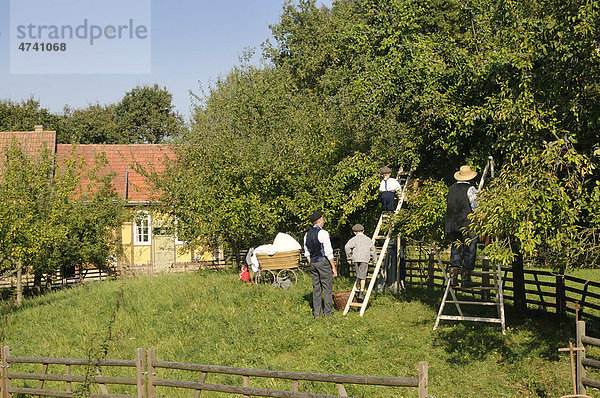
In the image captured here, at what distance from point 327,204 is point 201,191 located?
22.6ft

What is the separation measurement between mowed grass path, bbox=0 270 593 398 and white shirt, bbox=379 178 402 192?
2.69m

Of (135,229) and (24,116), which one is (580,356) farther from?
(24,116)

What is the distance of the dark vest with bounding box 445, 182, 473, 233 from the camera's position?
1168 cm

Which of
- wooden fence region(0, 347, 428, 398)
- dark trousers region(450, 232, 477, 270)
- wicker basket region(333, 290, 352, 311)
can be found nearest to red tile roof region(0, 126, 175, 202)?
wicker basket region(333, 290, 352, 311)

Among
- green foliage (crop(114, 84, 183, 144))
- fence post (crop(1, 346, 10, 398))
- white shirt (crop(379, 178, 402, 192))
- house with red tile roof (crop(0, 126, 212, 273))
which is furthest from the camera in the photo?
green foliage (crop(114, 84, 183, 144))

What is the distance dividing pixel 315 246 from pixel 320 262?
38 centimetres

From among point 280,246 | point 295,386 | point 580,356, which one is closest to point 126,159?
point 280,246

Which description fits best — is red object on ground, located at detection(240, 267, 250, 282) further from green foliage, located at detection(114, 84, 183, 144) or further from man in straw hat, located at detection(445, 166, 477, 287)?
green foliage, located at detection(114, 84, 183, 144)

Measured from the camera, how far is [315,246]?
13.6m

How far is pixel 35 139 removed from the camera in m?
37.1

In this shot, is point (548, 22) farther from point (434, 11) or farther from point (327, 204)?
point (434, 11)

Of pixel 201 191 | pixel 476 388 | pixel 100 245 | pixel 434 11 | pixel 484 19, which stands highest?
pixel 434 11

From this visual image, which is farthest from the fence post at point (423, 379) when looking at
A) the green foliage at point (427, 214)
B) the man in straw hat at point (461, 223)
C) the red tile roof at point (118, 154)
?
the red tile roof at point (118, 154)

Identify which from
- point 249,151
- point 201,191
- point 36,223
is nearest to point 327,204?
point 249,151
